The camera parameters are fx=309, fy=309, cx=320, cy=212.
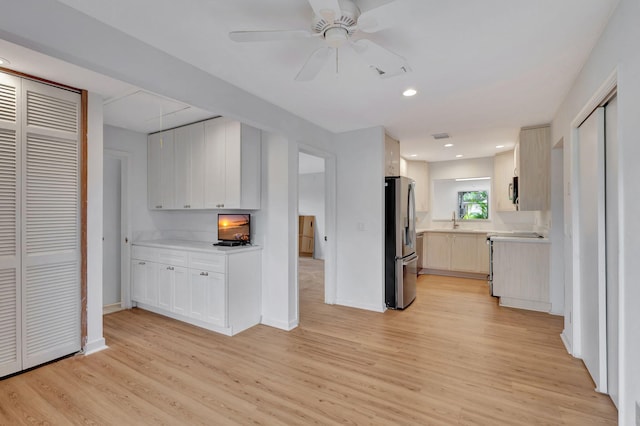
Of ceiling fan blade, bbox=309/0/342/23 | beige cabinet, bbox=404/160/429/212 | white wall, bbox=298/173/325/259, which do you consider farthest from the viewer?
white wall, bbox=298/173/325/259

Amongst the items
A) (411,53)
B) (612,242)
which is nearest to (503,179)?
(612,242)

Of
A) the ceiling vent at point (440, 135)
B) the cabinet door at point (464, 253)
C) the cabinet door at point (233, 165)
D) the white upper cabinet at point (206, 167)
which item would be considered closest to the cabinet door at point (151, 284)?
the white upper cabinet at point (206, 167)

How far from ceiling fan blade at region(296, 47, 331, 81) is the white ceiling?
24 centimetres

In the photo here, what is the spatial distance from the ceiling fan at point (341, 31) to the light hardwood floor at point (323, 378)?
223cm

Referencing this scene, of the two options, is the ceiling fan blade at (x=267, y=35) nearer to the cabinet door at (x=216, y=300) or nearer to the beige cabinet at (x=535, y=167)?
the cabinet door at (x=216, y=300)

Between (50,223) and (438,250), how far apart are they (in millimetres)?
6031

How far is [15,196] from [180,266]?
162 centimetres

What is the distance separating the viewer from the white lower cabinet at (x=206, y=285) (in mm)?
3334

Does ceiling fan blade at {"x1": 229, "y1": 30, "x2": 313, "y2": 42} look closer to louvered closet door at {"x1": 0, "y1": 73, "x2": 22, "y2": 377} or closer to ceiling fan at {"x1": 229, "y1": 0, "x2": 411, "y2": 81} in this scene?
ceiling fan at {"x1": 229, "y1": 0, "x2": 411, "y2": 81}

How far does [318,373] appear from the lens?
2549 millimetres

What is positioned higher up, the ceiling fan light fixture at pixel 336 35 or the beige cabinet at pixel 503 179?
the ceiling fan light fixture at pixel 336 35

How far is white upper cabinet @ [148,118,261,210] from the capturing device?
3553 millimetres

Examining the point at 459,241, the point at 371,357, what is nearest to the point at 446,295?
the point at 459,241

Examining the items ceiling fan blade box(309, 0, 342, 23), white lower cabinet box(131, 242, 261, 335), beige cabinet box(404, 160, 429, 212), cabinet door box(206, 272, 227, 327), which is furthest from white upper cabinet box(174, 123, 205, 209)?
beige cabinet box(404, 160, 429, 212)
